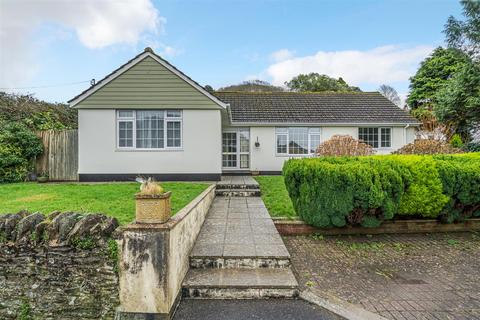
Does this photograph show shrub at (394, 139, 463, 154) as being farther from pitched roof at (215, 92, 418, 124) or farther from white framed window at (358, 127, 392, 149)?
pitched roof at (215, 92, 418, 124)

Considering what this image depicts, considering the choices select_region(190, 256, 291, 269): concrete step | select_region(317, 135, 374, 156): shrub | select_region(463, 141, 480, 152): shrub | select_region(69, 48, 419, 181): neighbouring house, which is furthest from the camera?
select_region(463, 141, 480, 152): shrub

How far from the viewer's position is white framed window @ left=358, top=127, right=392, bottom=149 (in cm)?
1473

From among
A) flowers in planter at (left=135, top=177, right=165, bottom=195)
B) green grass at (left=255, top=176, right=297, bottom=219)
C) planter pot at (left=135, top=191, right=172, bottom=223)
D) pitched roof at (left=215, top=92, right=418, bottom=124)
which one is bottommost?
green grass at (left=255, top=176, right=297, bottom=219)

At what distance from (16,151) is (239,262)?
1142 cm

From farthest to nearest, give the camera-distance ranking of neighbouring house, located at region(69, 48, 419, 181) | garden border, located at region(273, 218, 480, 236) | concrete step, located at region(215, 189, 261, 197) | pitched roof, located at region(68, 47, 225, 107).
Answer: neighbouring house, located at region(69, 48, 419, 181) < pitched roof, located at region(68, 47, 225, 107) < concrete step, located at region(215, 189, 261, 197) < garden border, located at region(273, 218, 480, 236)

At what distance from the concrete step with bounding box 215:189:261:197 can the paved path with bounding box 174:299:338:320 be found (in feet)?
18.2

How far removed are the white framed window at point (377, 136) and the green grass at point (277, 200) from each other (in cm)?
655

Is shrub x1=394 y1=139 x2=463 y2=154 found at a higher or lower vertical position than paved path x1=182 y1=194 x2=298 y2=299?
higher

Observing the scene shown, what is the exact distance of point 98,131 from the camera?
35.4 feet

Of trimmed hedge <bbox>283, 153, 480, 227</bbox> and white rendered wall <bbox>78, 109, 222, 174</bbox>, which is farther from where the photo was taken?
white rendered wall <bbox>78, 109, 222, 174</bbox>

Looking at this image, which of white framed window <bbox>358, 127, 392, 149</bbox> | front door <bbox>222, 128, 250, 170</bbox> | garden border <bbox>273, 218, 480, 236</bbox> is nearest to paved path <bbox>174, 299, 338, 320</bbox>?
garden border <bbox>273, 218, 480, 236</bbox>

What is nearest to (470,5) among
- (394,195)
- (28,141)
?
(394,195)

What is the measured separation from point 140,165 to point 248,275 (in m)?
8.37

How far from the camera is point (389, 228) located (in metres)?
6.07
